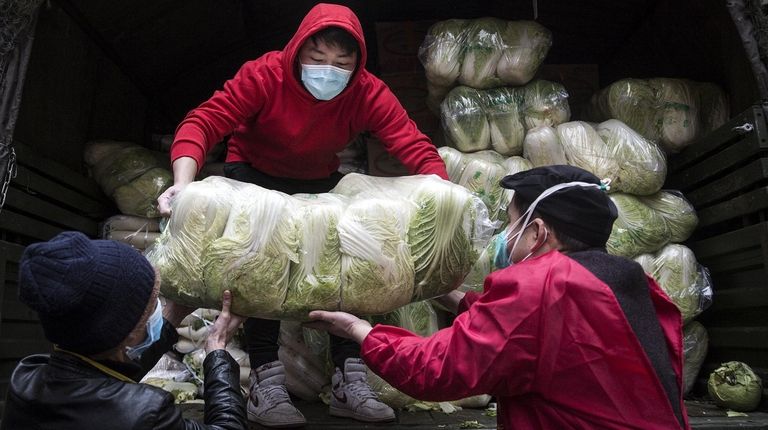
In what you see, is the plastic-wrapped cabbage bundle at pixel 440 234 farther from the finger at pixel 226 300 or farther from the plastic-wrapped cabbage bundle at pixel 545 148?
the plastic-wrapped cabbage bundle at pixel 545 148

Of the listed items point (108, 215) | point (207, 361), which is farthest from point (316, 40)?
point (108, 215)

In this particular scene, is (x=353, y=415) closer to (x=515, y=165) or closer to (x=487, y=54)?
(x=515, y=165)

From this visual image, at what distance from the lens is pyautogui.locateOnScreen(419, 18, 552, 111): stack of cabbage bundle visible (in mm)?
4453

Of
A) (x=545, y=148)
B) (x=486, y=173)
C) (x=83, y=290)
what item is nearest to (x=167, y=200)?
(x=83, y=290)

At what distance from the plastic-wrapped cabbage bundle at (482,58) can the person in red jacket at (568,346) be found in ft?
8.61

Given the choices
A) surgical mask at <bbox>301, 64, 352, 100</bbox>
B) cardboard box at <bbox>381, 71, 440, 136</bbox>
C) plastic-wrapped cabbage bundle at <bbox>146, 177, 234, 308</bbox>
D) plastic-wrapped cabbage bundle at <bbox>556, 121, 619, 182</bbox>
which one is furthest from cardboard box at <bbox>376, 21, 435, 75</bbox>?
plastic-wrapped cabbage bundle at <bbox>146, 177, 234, 308</bbox>

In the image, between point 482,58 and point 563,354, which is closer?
point 563,354

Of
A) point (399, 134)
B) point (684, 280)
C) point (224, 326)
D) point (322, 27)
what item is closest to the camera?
point (224, 326)

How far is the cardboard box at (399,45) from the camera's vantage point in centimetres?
504

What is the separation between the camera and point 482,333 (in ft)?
6.04

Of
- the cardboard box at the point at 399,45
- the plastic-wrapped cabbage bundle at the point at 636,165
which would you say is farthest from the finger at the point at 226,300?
the cardboard box at the point at 399,45

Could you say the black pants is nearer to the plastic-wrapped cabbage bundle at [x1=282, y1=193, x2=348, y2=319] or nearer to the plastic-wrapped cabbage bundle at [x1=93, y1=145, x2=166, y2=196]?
the plastic-wrapped cabbage bundle at [x1=282, y1=193, x2=348, y2=319]

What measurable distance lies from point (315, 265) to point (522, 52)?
2.70 m

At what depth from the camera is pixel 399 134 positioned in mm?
3291
